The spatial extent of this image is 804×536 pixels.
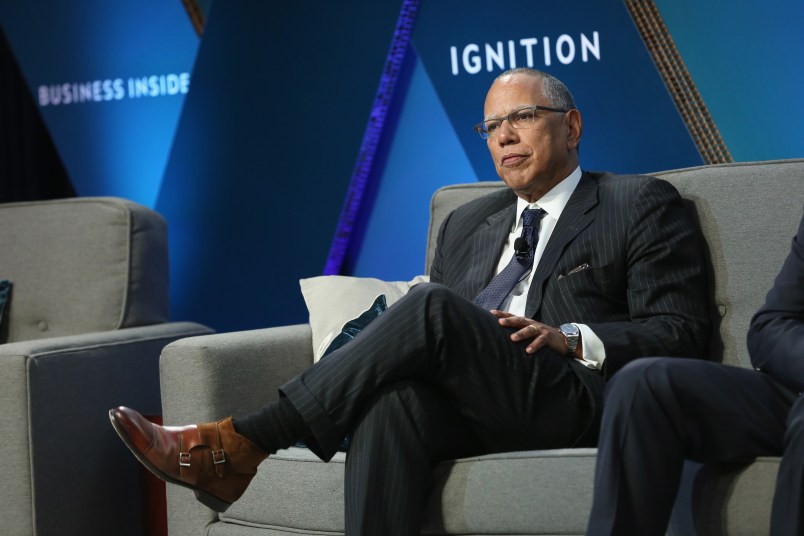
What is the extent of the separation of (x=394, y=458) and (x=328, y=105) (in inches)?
75.3

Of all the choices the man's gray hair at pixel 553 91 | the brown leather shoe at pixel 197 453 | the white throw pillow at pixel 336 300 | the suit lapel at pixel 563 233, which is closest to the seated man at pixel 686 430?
the suit lapel at pixel 563 233

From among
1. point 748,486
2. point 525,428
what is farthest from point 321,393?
point 748,486

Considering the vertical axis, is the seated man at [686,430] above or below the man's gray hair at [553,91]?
below

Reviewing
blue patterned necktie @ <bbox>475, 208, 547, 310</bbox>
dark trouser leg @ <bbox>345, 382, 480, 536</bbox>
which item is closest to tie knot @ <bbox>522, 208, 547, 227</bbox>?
blue patterned necktie @ <bbox>475, 208, 547, 310</bbox>

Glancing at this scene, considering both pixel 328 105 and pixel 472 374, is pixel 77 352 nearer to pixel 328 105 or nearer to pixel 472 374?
pixel 472 374

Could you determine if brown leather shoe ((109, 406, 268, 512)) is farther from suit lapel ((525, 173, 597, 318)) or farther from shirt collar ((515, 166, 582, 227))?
shirt collar ((515, 166, 582, 227))

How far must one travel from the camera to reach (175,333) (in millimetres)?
3090

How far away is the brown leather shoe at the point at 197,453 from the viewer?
189 centimetres

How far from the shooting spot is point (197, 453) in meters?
1.92

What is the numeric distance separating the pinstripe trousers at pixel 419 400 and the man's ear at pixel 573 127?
739mm

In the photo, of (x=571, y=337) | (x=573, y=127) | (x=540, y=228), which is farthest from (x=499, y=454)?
(x=573, y=127)

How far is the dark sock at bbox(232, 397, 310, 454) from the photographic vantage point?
6.40 ft

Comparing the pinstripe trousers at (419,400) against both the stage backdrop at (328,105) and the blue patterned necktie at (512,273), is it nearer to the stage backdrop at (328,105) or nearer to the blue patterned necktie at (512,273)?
the blue patterned necktie at (512,273)

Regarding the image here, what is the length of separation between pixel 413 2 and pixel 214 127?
88cm
